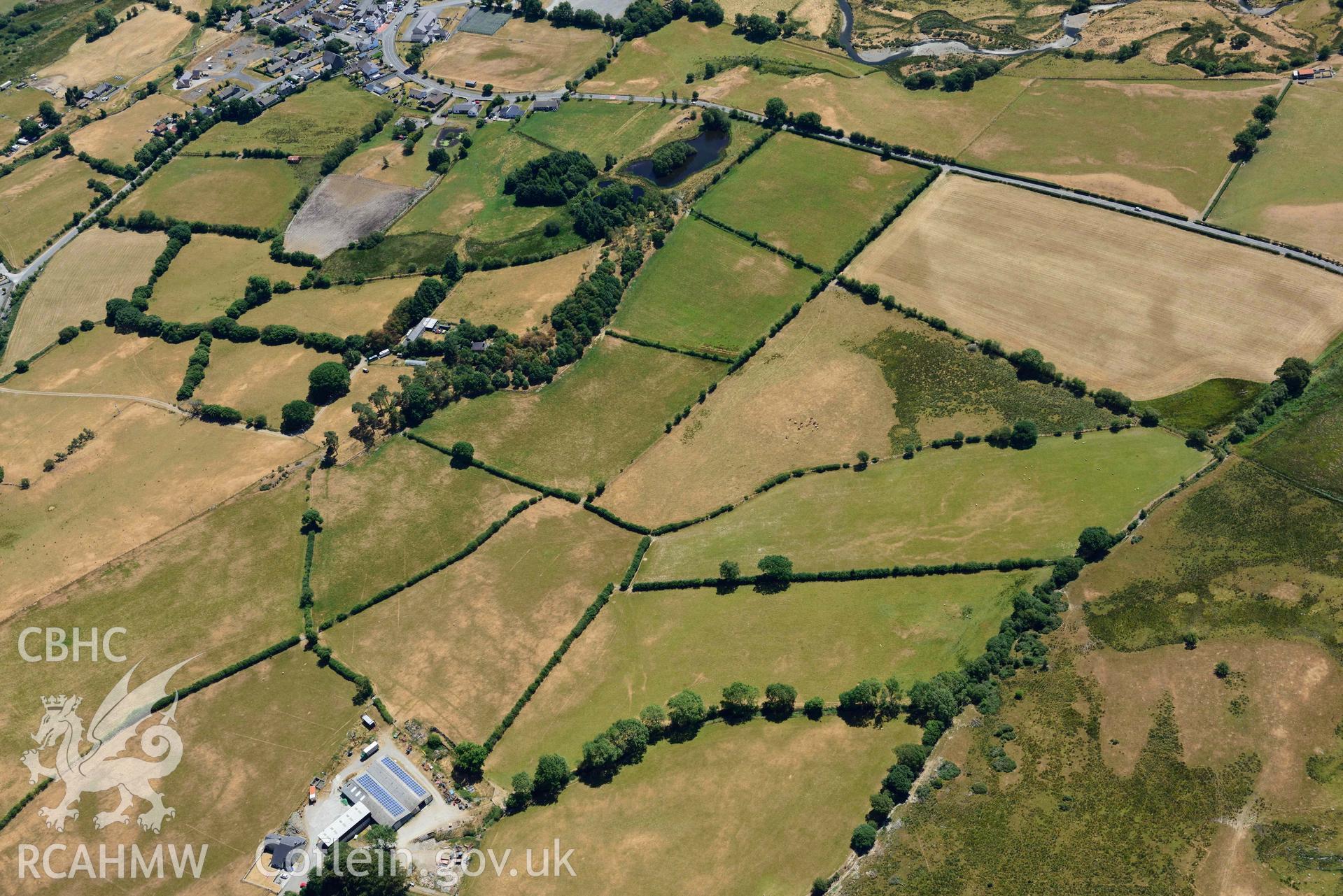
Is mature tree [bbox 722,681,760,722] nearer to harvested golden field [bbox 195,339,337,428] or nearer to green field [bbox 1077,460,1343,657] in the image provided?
green field [bbox 1077,460,1343,657]

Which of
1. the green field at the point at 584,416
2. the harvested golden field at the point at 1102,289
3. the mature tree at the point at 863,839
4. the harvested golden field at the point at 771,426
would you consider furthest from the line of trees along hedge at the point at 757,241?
the mature tree at the point at 863,839

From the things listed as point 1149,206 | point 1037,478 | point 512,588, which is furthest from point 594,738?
point 1149,206

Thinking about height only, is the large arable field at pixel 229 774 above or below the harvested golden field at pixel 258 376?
below

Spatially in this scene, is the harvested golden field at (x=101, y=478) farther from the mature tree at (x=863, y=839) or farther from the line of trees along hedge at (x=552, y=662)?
the mature tree at (x=863, y=839)

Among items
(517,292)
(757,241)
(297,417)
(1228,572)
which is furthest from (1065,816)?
(297,417)

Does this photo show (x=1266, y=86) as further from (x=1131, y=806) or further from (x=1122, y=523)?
(x=1131, y=806)
